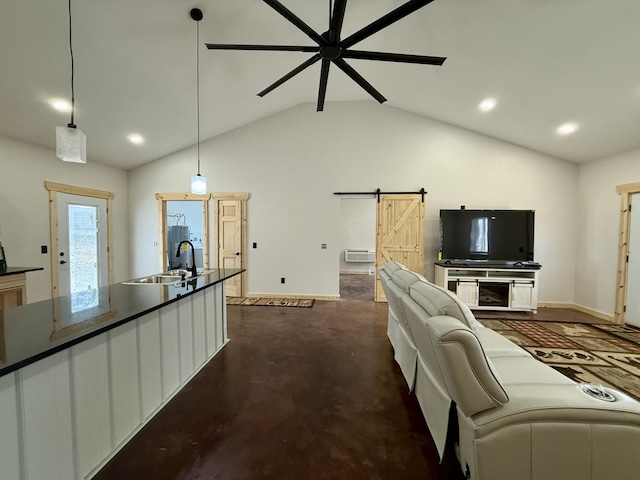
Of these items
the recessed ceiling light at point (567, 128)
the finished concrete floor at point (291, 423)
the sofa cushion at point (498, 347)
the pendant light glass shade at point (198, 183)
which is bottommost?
the finished concrete floor at point (291, 423)

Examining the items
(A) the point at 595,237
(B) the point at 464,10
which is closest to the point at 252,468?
(B) the point at 464,10

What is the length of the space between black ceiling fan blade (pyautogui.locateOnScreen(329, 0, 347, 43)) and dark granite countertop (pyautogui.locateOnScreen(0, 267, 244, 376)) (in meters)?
2.25

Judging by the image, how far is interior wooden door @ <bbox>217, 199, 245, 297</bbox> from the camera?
5.66 meters

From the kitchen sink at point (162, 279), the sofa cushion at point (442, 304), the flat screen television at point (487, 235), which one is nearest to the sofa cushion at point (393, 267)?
the sofa cushion at point (442, 304)

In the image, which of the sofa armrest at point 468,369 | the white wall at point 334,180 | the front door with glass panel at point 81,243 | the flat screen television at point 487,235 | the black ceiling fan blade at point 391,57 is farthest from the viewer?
the white wall at point 334,180

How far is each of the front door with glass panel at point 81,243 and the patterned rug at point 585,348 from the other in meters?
6.21

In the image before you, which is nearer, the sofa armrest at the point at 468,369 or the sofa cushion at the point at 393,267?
the sofa armrest at the point at 468,369

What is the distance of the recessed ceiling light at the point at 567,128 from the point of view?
3.92 m

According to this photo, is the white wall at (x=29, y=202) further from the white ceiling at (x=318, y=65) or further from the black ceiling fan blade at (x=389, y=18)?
the black ceiling fan blade at (x=389, y=18)

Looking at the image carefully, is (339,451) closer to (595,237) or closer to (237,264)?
(237,264)

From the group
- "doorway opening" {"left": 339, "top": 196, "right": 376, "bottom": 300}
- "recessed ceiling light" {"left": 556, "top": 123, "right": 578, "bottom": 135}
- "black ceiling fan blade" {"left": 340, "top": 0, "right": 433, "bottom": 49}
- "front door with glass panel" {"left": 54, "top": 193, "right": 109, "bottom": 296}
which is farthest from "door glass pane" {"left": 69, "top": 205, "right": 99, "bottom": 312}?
"recessed ceiling light" {"left": 556, "top": 123, "right": 578, "bottom": 135}

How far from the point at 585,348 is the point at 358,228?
20.8 ft

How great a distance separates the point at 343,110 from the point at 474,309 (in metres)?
4.44

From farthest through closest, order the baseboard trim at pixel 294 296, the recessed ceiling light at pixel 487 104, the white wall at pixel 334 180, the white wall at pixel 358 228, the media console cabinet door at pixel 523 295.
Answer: the white wall at pixel 358 228
the baseboard trim at pixel 294 296
the white wall at pixel 334 180
the media console cabinet door at pixel 523 295
the recessed ceiling light at pixel 487 104
